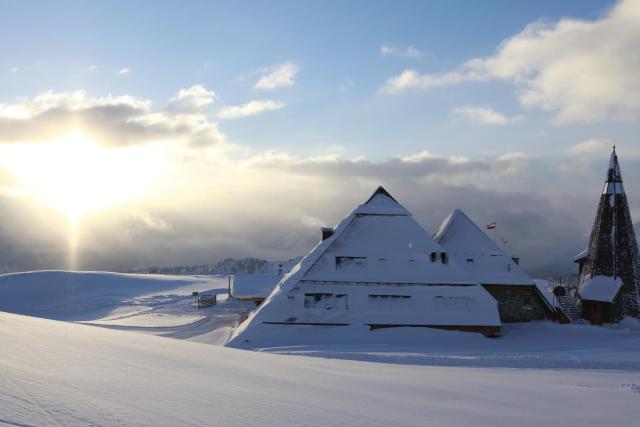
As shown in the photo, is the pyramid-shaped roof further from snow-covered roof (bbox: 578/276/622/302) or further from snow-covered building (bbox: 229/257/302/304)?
snow-covered building (bbox: 229/257/302/304)

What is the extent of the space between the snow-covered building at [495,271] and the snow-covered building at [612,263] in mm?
3560

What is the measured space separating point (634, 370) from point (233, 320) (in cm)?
2417

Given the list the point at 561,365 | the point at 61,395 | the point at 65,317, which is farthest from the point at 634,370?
the point at 65,317

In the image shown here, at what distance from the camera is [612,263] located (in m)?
33.6

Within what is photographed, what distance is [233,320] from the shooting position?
35.4 meters

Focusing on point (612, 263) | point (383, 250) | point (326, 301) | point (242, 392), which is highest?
point (383, 250)

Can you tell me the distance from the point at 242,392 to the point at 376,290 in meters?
20.9

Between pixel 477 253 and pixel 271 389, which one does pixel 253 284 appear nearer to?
pixel 477 253

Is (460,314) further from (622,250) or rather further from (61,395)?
(61,395)

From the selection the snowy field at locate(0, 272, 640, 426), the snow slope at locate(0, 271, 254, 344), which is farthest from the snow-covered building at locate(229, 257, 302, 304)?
the snowy field at locate(0, 272, 640, 426)

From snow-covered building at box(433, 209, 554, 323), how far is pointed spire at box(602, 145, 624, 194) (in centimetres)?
766

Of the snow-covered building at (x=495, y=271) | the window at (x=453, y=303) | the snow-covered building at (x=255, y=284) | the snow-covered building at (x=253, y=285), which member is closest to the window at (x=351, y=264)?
the window at (x=453, y=303)

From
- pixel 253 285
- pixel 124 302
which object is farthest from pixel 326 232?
pixel 253 285

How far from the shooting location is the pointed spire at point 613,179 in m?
34.8
